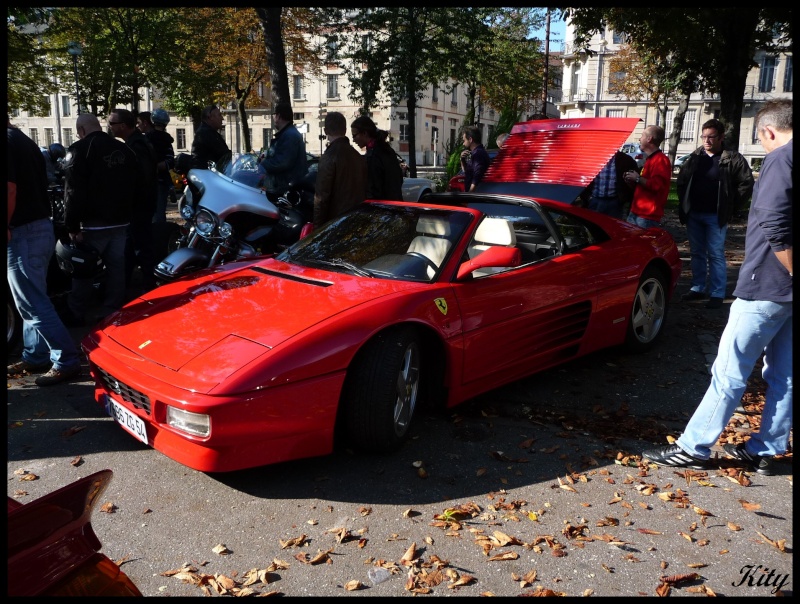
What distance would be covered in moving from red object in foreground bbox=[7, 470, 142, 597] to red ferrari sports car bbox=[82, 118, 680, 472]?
1.54 metres

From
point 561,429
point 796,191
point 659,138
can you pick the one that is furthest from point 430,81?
point 796,191

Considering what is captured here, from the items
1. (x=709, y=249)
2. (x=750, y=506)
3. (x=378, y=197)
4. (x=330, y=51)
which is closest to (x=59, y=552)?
(x=750, y=506)

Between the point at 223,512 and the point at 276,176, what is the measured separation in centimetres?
511

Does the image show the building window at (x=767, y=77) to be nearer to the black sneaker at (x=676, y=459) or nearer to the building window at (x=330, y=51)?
the building window at (x=330, y=51)

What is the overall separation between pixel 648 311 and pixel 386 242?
253 centimetres

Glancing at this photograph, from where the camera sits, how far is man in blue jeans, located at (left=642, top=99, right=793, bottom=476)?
131 inches

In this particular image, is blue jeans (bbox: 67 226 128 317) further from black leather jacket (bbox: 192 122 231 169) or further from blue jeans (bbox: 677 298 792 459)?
blue jeans (bbox: 677 298 792 459)

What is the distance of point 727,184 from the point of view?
24.3ft

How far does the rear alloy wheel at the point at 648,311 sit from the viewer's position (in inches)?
220

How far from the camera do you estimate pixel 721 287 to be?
294 inches

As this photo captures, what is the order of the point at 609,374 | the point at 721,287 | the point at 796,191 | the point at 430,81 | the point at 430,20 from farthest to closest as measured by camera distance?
the point at 430,81 → the point at 430,20 → the point at 721,287 → the point at 609,374 → the point at 796,191

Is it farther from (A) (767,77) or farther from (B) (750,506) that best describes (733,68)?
(A) (767,77)

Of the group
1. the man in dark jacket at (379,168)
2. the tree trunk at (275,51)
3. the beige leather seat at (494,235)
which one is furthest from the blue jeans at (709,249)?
the tree trunk at (275,51)

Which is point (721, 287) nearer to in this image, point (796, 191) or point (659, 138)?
point (659, 138)
